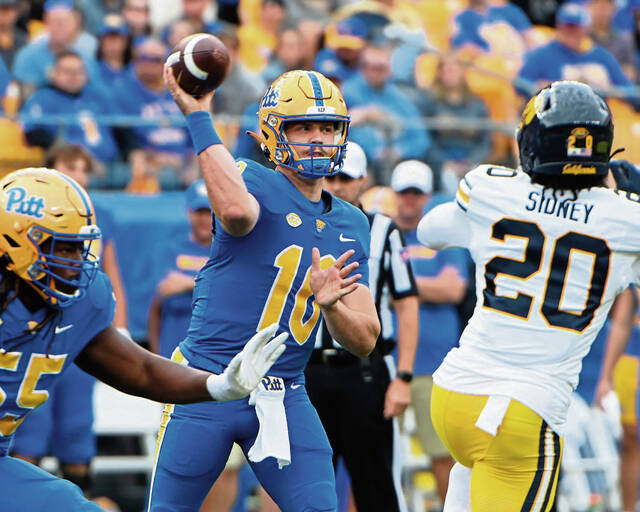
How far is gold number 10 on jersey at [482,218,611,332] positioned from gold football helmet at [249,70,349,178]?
0.70 m

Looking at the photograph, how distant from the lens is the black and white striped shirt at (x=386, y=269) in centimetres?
609

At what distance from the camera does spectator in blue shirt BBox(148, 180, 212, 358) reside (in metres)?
6.95

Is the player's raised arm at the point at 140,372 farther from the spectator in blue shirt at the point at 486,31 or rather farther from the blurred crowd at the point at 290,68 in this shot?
the spectator in blue shirt at the point at 486,31

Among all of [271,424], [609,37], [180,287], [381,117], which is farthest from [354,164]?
[609,37]

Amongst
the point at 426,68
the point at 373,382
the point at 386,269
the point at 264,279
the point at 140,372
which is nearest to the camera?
the point at 140,372

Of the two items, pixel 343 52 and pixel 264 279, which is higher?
pixel 343 52

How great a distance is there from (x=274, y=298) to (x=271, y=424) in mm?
464

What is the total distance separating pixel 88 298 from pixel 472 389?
1.44 meters

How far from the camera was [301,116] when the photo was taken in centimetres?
448

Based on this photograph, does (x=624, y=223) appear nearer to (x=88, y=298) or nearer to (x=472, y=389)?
(x=472, y=389)

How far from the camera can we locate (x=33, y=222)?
3.60 metres

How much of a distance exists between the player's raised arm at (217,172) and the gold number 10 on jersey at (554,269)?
92 cm

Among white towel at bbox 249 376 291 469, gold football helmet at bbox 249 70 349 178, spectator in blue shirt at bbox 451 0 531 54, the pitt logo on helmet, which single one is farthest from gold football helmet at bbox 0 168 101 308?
spectator in blue shirt at bbox 451 0 531 54

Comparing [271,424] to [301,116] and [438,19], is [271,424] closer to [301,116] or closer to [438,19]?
[301,116]
